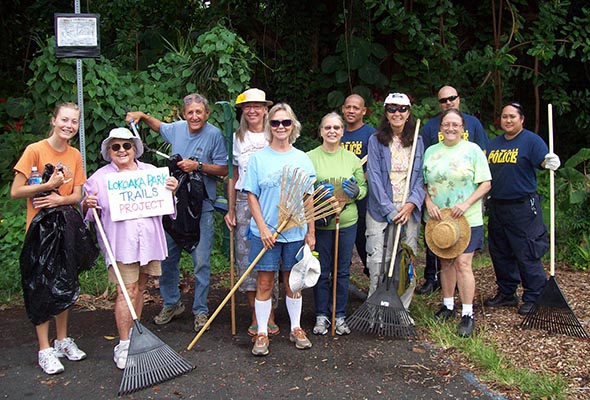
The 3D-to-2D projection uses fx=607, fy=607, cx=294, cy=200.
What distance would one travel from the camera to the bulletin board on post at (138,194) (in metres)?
4.23

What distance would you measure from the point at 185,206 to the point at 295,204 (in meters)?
1.03

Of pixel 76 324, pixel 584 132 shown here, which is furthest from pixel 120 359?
pixel 584 132

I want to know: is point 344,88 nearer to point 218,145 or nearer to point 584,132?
point 584,132

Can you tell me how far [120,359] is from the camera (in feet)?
14.0

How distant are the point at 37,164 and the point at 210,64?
143 inches

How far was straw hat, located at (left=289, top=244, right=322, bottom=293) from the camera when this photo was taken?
14.6 feet

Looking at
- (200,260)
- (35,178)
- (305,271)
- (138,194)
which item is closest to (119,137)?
(138,194)

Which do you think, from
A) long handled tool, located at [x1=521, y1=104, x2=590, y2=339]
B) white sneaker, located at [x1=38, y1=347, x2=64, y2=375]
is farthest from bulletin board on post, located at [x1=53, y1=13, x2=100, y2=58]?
long handled tool, located at [x1=521, y1=104, x2=590, y2=339]

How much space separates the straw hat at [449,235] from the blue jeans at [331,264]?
68 centimetres

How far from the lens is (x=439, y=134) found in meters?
5.79

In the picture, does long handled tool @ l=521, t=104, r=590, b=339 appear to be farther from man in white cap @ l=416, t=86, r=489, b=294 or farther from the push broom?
the push broom

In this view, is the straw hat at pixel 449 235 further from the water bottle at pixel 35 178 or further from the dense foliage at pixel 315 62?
the water bottle at pixel 35 178

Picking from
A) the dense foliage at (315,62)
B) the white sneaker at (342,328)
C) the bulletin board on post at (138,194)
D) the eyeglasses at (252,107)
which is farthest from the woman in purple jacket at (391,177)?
the dense foliage at (315,62)

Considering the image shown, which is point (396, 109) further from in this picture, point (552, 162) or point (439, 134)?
point (552, 162)
